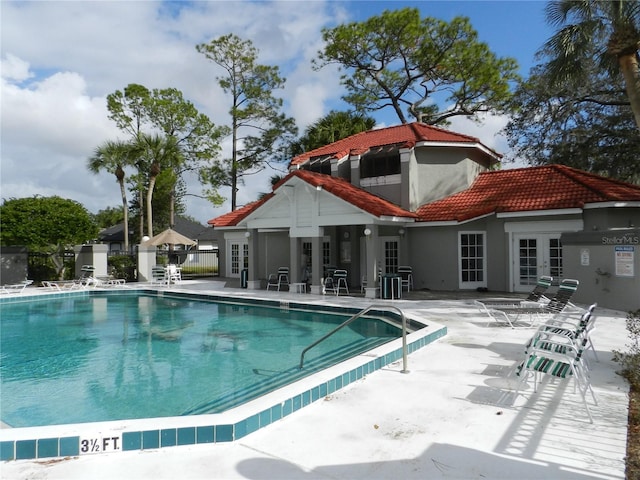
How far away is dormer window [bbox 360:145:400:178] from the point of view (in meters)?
20.2

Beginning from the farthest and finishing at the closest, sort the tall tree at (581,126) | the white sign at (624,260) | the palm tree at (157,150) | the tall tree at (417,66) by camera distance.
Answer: the tall tree at (417,66) < the palm tree at (157,150) < the tall tree at (581,126) < the white sign at (624,260)

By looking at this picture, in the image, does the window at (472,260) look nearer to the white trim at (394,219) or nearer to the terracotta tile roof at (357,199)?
the white trim at (394,219)

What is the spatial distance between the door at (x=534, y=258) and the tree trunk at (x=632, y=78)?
7241mm

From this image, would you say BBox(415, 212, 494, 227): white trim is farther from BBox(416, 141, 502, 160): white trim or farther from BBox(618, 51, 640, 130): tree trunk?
BBox(618, 51, 640, 130): tree trunk

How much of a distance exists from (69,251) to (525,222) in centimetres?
2469

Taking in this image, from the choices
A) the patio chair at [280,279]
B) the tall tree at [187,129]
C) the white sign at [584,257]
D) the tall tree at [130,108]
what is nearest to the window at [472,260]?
the white sign at [584,257]

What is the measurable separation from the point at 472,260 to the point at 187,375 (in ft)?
45.9

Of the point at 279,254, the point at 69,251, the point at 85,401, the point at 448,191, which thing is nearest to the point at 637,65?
the point at 448,191

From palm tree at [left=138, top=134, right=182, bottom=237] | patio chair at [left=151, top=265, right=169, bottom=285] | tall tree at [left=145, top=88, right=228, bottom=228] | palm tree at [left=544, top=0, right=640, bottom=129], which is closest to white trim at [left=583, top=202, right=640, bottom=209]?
palm tree at [left=544, top=0, right=640, bottom=129]

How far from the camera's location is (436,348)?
344 inches

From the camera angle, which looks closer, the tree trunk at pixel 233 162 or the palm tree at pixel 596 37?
the palm tree at pixel 596 37

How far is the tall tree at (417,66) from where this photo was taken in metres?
32.7

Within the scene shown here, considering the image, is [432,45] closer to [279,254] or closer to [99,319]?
[279,254]

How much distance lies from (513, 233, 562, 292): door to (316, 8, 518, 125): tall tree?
65.5 ft
